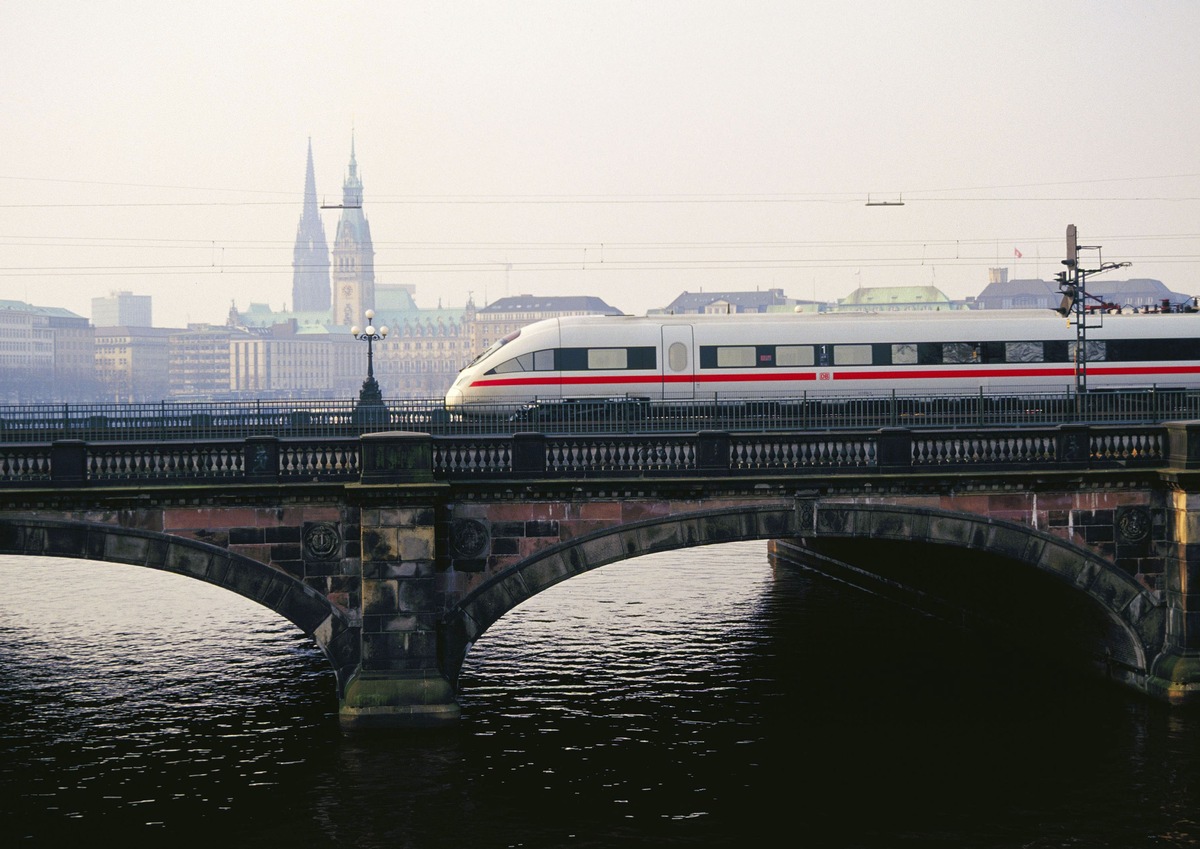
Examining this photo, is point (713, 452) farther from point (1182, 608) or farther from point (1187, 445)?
point (1182, 608)

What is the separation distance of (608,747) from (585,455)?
18.9ft

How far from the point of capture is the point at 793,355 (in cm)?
4000

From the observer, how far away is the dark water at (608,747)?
2262cm

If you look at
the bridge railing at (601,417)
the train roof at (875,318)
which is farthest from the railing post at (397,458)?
the train roof at (875,318)

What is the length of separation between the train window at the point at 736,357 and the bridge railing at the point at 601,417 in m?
1.18

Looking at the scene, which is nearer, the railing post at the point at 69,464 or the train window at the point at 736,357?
the railing post at the point at 69,464

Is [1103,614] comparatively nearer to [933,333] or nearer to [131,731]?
[933,333]

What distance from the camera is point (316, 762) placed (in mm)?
25422

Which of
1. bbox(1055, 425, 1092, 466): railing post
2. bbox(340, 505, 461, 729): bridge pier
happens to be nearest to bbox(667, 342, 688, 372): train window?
bbox(1055, 425, 1092, 466): railing post

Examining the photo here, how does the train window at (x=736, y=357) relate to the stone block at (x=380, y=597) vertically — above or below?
above

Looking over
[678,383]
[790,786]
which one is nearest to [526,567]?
[790,786]

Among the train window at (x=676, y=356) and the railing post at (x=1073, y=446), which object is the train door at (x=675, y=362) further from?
the railing post at (x=1073, y=446)

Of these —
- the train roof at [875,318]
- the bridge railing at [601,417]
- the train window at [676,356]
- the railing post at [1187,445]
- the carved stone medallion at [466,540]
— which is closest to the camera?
the carved stone medallion at [466,540]

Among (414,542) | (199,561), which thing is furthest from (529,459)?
(199,561)
